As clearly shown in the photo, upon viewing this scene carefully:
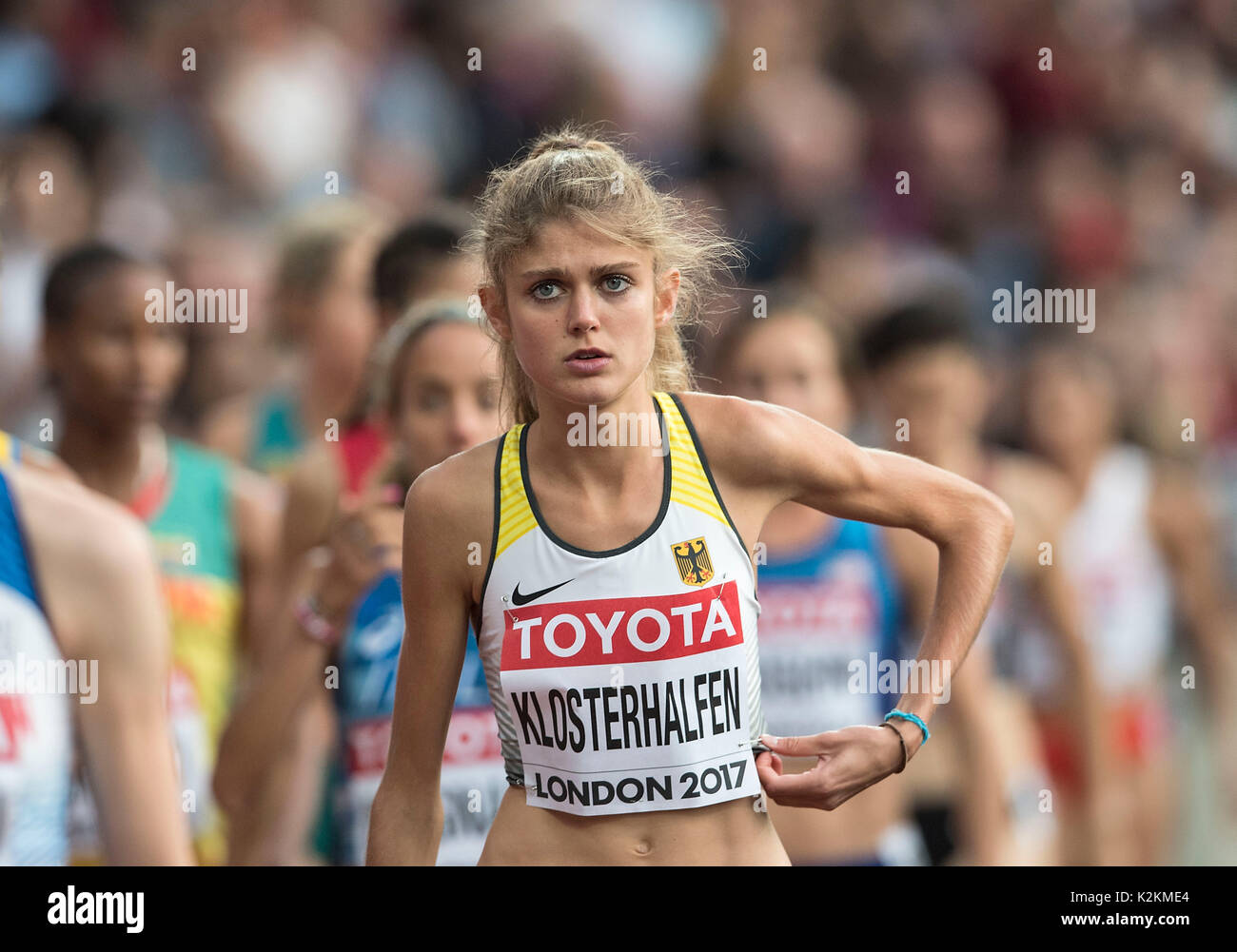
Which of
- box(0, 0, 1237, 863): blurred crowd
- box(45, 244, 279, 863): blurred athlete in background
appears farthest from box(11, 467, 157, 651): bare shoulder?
box(0, 0, 1237, 863): blurred crowd

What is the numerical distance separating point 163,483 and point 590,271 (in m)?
2.92

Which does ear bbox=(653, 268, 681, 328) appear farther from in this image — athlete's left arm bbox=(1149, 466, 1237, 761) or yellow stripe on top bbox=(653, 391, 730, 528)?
athlete's left arm bbox=(1149, 466, 1237, 761)

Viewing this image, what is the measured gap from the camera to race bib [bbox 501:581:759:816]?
3016mm

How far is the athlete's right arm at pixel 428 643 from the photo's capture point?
3082 millimetres

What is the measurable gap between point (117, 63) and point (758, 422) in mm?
7782

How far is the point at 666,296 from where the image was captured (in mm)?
3234

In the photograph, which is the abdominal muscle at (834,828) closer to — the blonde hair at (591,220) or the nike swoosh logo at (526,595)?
the blonde hair at (591,220)

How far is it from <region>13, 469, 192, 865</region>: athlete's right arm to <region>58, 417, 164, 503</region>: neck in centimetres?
256

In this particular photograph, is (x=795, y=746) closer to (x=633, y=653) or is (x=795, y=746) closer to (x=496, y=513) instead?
(x=633, y=653)

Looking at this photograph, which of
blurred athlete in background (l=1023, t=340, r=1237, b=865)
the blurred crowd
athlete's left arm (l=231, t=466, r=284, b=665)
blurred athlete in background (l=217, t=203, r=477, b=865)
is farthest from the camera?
blurred athlete in background (l=1023, t=340, r=1237, b=865)

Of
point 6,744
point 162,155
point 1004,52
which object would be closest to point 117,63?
point 162,155

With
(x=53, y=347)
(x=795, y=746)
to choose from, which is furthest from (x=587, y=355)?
(x=53, y=347)

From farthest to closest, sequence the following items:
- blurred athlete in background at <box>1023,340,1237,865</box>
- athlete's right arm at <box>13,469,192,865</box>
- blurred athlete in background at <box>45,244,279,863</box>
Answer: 1. blurred athlete in background at <box>1023,340,1237,865</box>
2. blurred athlete in background at <box>45,244,279,863</box>
3. athlete's right arm at <box>13,469,192,865</box>

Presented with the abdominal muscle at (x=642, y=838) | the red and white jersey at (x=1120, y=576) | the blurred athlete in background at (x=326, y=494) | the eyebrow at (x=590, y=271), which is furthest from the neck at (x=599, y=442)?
the red and white jersey at (x=1120, y=576)
